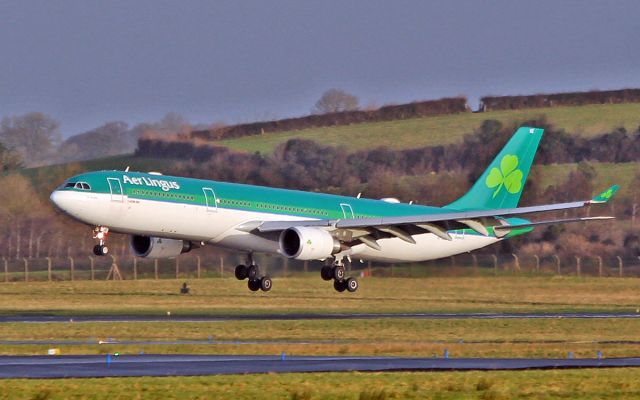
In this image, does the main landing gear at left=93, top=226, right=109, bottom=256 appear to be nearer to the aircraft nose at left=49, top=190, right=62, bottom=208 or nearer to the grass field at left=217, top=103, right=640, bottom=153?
the aircraft nose at left=49, top=190, right=62, bottom=208

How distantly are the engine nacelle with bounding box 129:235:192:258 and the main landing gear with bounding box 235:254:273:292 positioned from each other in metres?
2.36

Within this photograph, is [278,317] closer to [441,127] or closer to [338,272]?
[338,272]

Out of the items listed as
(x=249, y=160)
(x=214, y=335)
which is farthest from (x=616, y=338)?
(x=249, y=160)

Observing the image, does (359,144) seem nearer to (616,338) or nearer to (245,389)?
(616,338)

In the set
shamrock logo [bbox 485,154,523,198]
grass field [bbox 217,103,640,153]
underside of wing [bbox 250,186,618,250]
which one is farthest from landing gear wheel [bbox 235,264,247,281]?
grass field [bbox 217,103,640,153]

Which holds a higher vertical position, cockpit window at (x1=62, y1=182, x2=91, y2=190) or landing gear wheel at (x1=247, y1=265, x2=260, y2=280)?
cockpit window at (x1=62, y1=182, x2=91, y2=190)

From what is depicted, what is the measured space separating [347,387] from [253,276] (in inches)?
990

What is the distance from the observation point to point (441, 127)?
127938 millimetres

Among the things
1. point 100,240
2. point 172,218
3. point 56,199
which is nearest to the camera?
point 56,199

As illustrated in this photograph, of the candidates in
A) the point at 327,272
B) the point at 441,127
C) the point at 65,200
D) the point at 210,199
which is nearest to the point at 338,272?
the point at 327,272

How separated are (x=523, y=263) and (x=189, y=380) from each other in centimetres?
4252

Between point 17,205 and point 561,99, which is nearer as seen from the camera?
point 17,205

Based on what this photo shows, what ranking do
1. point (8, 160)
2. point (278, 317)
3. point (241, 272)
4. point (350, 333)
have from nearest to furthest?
point (350, 333), point (241, 272), point (278, 317), point (8, 160)

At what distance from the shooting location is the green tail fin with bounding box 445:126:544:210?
63250 mm
